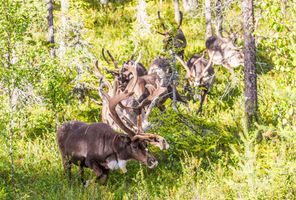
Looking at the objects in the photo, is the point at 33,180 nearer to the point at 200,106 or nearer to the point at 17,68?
the point at 17,68

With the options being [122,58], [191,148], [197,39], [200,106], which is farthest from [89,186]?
[197,39]

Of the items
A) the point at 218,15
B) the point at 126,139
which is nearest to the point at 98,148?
the point at 126,139

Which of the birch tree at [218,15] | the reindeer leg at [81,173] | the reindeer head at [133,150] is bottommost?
the reindeer leg at [81,173]

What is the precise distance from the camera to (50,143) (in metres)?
10.3

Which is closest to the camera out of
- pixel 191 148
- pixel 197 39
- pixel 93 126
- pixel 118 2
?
pixel 93 126

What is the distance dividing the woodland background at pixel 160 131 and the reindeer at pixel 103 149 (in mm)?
389

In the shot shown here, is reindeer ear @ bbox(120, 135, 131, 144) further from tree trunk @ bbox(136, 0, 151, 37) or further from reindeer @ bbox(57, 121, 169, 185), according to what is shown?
tree trunk @ bbox(136, 0, 151, 37)

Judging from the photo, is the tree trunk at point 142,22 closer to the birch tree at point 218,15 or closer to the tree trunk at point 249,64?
the birch tree at point 218,15

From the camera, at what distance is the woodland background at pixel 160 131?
5746 mm

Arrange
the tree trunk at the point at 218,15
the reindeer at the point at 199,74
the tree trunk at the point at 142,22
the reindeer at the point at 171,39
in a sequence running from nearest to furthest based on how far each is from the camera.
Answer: the reindeer at the point at 171,39, the tree trunk at the point at 218,15, the reindeer at the point at 199,74, the tree trunk at the point at 142,22

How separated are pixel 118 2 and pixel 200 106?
13.8m

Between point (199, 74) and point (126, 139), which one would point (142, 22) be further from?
point (126, 139)

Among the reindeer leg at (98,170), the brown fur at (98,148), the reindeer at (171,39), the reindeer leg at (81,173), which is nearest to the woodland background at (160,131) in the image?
the reindeer leg at (98,170)

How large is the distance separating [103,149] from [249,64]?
364 cm
